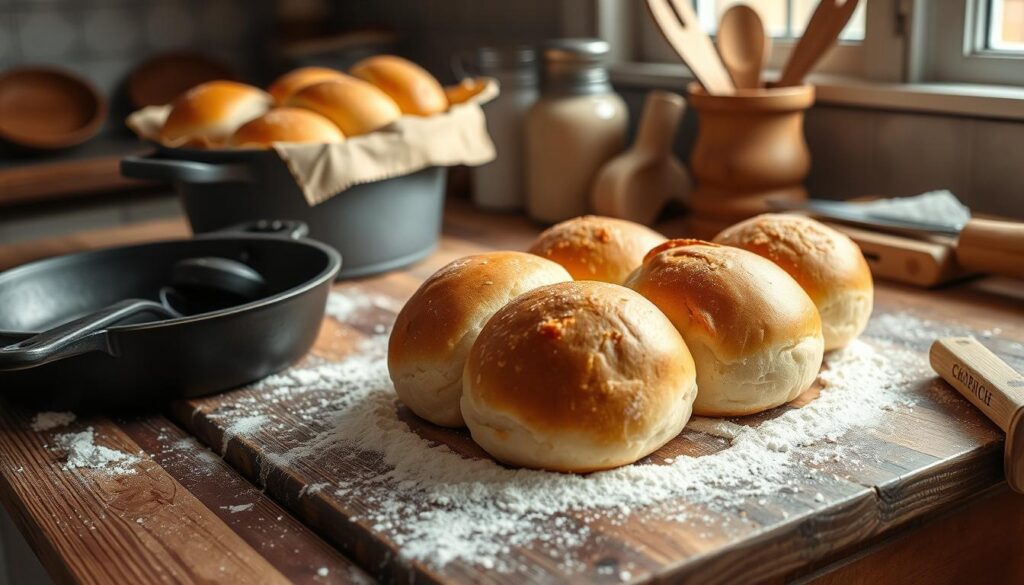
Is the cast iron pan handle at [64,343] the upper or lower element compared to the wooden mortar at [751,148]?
lower

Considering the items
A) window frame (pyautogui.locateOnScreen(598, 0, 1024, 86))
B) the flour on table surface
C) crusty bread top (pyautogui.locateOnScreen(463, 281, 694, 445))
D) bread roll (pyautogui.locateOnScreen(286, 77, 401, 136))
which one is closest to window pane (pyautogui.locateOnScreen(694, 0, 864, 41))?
window frame (pyautogui.locateOnScreen(598, 0, 1024, 86))

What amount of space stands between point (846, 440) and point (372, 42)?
64.5 inches

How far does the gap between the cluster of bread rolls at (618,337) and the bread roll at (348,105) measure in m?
0.42

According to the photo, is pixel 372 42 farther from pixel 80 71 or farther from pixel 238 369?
pixel 238 369

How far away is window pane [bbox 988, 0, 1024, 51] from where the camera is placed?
120 centimetres

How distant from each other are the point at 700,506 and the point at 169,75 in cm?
224

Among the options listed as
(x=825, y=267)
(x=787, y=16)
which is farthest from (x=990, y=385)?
(x=787, y=16)

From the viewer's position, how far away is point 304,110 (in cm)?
122

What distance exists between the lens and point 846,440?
72cm

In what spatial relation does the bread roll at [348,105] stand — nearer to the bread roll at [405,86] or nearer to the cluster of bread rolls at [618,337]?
the bread roll at [405,86]

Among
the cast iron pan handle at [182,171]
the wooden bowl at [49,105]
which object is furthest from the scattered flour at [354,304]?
the wooden bowl at [49,105]

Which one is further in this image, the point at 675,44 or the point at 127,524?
the point at 675,44

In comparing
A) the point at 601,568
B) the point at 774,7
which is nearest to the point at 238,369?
the point at 601,568

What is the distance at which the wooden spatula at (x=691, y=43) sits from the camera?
1.22 metres
